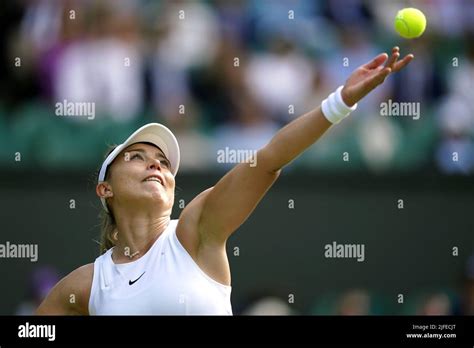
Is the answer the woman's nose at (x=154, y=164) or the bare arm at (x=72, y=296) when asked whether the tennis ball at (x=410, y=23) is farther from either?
the bare arm at (x=72, y=296)

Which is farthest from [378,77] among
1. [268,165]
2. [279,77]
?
[279,77]

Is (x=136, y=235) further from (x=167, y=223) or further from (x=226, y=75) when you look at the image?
(x=226, y=75)

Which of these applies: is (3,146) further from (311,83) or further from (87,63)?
(311,83)

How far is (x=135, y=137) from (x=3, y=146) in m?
2.56

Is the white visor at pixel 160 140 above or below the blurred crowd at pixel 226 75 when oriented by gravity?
below

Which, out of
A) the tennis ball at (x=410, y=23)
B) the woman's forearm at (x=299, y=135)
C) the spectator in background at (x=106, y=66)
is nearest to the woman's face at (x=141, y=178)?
A: the woman's forearm at (x=299, y=135)

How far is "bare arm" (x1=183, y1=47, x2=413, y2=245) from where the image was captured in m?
3.78

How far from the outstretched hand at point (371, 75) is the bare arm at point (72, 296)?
1.55m

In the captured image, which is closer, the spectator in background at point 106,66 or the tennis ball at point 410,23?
the tennis ball at point 410,23

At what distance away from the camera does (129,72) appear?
24.3 ft

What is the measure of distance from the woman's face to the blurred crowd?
205 centimetres
